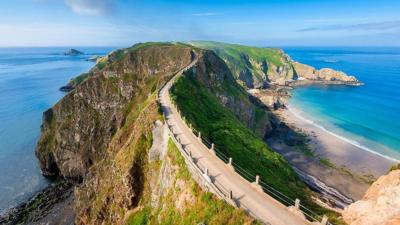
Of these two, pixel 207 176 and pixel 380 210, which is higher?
pixel 380 210

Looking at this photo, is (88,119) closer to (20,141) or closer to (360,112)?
(20,141)

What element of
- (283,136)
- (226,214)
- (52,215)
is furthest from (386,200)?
(283,136)

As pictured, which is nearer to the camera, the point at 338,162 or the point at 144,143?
the point at 144,143

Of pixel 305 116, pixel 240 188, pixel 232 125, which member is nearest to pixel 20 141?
pixel 232 125

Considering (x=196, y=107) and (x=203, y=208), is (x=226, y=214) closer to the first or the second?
(x=203, y=208)

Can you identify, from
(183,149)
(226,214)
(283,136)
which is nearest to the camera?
(226,214)

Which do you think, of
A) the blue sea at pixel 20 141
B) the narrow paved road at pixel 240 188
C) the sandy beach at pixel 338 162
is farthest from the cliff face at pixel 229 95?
the blue sea at pixel 20 141
